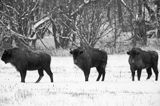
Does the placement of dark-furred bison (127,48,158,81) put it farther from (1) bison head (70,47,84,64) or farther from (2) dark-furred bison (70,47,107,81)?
(1) bison head (70,47,84,64)

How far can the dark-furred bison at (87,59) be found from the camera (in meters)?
19.0

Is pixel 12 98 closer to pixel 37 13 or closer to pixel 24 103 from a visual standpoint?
pixel 24 103

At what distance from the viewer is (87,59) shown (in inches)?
760

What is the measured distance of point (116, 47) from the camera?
44.7 metres

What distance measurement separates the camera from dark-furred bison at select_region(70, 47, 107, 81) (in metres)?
19.0

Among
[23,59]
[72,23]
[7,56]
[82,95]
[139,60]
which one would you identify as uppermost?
[72,23]

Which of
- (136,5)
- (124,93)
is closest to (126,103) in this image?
(124,93)

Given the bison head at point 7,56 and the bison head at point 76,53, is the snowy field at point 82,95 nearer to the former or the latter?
the bison head at point 7,56

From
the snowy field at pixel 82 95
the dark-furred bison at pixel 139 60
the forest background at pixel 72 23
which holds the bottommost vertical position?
the snowy field at pixel 82 95

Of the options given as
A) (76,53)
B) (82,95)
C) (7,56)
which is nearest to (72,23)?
(76,53)

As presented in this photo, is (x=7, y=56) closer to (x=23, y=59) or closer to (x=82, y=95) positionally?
(x=23, y=59)

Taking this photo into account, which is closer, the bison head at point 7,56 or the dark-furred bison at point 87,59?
the bison head at point 7,56

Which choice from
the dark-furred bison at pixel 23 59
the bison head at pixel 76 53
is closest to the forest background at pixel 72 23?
the bison head at pixel 76 53

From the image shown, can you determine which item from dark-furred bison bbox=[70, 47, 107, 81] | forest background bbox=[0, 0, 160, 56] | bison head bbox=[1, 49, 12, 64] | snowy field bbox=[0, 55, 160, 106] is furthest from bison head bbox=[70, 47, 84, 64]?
forest background bbox=[0, 0, 160, 56]
